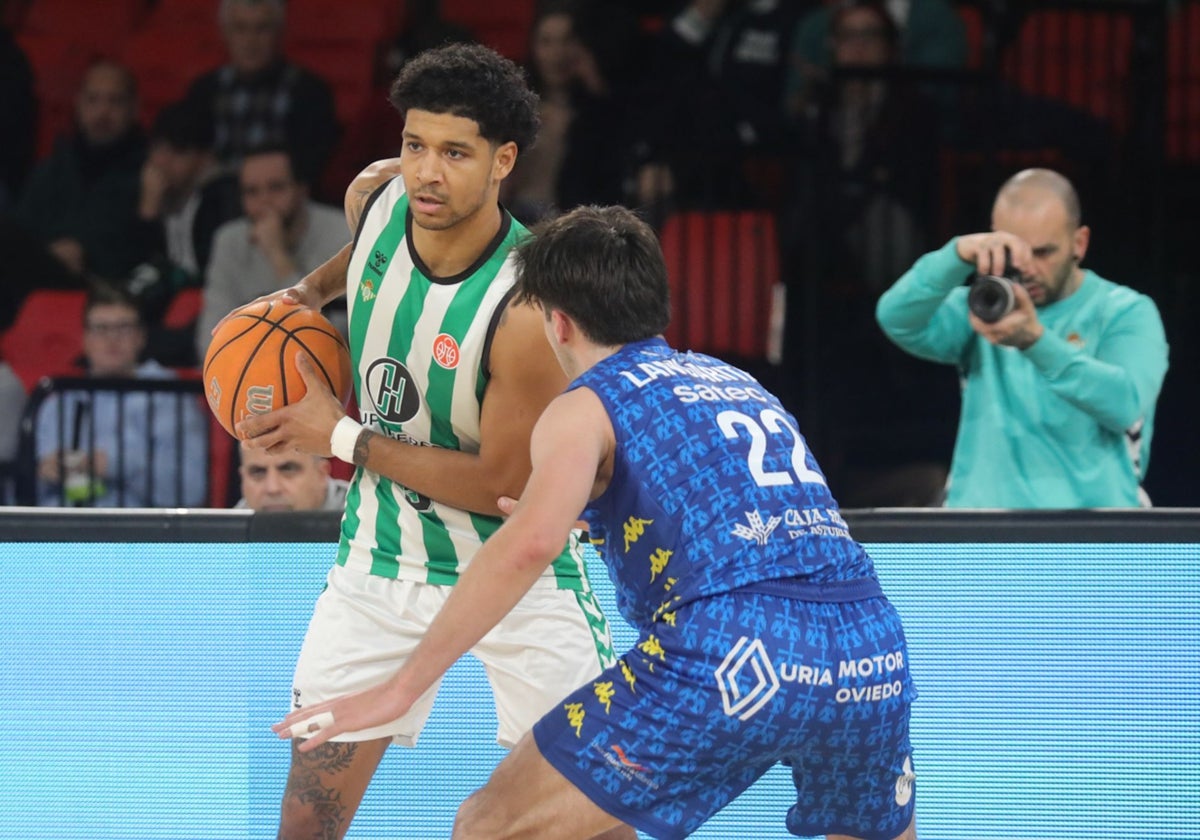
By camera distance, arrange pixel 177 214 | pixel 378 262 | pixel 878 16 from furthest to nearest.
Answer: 1. pixel 177 214
2. pixel 878 16
3. pixel 378 262

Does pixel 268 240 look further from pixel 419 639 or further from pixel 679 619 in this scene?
pixel 679 619

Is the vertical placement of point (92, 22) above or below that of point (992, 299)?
above

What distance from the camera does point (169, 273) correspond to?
8.12m

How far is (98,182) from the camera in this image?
8.59 meters

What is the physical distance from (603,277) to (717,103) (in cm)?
472

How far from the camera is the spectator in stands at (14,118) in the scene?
8.98m

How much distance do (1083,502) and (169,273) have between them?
493 cm

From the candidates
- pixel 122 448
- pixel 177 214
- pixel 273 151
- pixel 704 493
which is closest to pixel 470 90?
pixel 704 493

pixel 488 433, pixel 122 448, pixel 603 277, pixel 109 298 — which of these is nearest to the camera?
pixel 603 277

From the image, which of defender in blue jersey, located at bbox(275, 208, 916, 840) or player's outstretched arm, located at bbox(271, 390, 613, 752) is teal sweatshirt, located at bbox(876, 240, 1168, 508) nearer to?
defender in blue jersey, located at bbox(275, 208, 916, 840)

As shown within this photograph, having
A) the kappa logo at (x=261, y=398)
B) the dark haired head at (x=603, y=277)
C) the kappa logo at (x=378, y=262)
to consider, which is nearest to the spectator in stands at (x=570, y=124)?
the kappa logo at (x=378, y=262)

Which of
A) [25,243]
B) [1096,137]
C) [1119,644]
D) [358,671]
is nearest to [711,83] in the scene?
[1096,137]

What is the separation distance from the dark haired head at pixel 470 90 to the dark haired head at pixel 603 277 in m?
0.47

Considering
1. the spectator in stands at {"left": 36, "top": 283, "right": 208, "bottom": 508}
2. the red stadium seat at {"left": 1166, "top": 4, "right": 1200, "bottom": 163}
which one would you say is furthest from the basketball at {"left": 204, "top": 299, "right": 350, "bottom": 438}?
the red stadium seat at {"left": 1166, "top": 4, "right": 1200, "bottom": 163}
